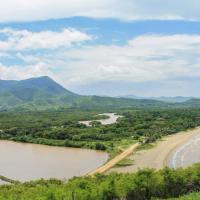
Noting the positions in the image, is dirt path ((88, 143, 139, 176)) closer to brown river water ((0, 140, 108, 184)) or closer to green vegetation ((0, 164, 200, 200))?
brown river water ((0, 140, 108, 184))

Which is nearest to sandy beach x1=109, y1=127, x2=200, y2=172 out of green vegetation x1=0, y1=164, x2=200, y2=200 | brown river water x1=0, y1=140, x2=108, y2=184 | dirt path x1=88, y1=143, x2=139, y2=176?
dirt path x1=88, y1=143, x2=139, y2=176

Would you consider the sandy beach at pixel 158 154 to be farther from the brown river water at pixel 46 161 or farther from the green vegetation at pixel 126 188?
the green vegetation at pixel 126 188

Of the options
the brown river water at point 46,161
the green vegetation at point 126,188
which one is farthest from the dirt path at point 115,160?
the green vegetation at point 126,188

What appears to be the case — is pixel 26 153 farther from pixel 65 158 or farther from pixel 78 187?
pixel 78 187

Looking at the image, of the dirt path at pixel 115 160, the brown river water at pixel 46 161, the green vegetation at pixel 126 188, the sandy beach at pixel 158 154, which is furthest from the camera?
the sandy beach at pixel 158 154

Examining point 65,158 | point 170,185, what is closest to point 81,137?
point 65,158

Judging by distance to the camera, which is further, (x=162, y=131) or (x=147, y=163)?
(x=162, y=131)
